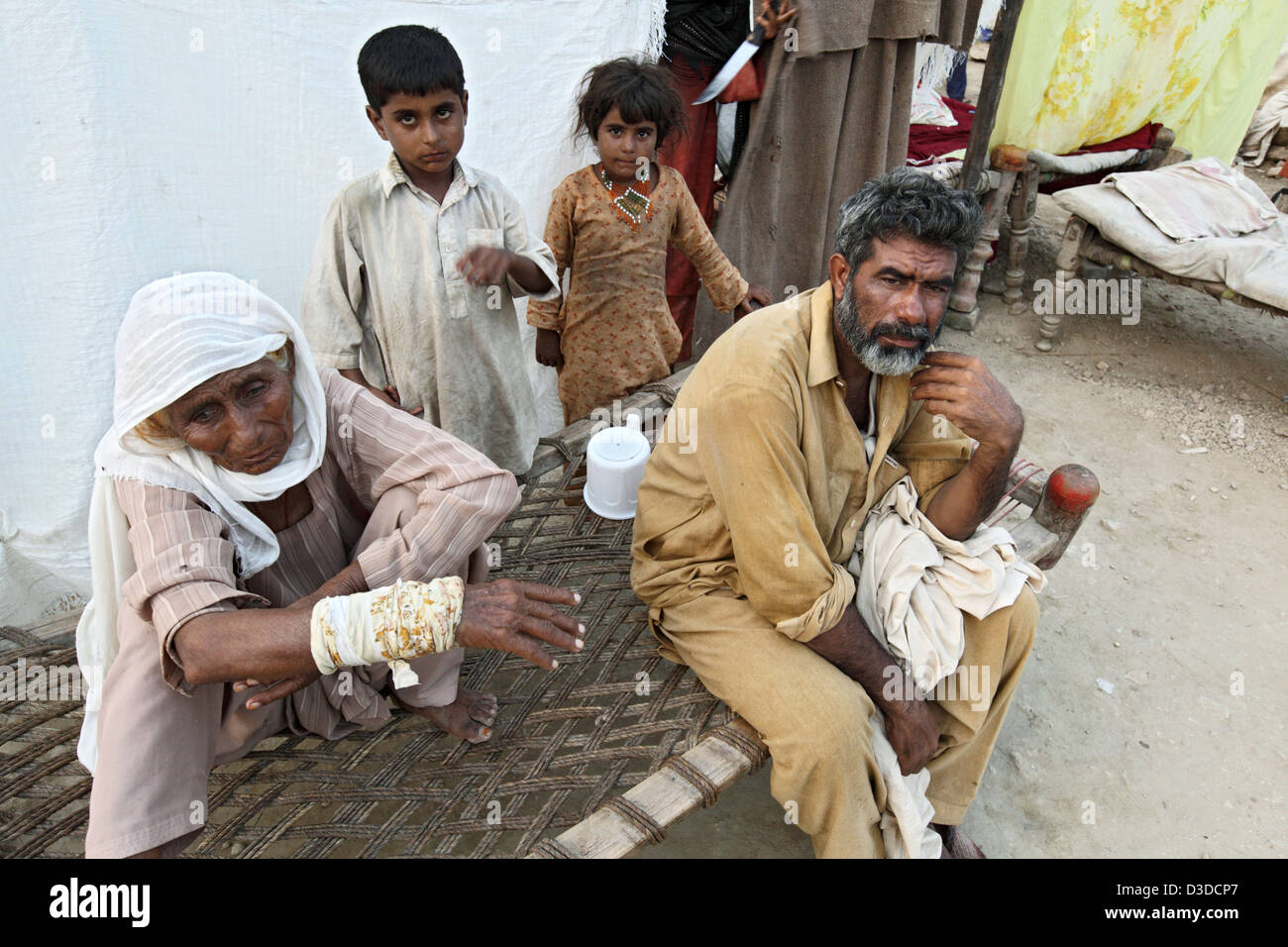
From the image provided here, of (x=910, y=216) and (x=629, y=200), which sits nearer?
(x=910, y=216)

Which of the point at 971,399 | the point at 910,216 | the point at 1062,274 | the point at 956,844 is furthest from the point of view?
the point at 1062,274

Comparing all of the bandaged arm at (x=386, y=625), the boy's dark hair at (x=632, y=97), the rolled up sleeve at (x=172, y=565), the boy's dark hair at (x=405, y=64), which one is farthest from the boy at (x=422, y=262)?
the bandaged arm at (x=386, y=625)

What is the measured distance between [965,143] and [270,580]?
18.6ft

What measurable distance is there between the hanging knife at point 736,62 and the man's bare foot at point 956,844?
9.96 feet

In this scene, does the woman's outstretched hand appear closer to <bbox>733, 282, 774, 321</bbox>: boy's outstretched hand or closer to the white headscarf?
the white headscarf

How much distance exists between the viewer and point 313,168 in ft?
9.11

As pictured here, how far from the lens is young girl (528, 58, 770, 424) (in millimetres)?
2850

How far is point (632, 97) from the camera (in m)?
2.76

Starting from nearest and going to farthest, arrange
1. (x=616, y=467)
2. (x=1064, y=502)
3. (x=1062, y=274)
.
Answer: (x=1064, y=502) < (x=616, y=467) < (x=1062, y=274)

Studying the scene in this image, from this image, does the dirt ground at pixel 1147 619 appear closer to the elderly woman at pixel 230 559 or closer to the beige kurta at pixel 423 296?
the elderly woman at pixel 230 559

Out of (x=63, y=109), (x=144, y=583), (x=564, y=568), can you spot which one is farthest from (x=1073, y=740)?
(x=63, y=109)

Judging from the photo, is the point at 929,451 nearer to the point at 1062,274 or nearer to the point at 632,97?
the point at 632,97

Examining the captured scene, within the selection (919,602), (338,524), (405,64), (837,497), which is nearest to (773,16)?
(405,64)

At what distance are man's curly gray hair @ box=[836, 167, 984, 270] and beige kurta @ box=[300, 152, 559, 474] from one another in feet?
3.57
